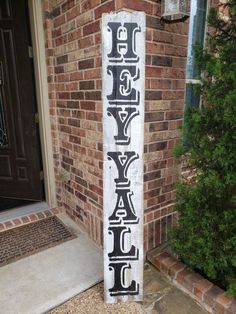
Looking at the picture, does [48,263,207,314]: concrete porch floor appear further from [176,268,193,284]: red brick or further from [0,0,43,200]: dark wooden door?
[0,0,43,200]: dark wooden door

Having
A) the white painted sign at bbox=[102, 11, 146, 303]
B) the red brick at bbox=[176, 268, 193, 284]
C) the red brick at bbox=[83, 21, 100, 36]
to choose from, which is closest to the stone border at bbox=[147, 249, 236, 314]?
the red brick at bbox=[176, 268, 193, 284]

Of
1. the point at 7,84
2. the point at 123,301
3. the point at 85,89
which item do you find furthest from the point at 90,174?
the point at 7,84

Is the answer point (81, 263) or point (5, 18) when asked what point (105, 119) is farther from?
point (5, 18)

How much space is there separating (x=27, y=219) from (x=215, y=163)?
198cm

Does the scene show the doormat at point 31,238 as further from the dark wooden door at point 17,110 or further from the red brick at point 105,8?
the red brick at point 105,8

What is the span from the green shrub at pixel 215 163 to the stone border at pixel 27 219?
1.55 metres

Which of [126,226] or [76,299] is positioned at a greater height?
[126,226]

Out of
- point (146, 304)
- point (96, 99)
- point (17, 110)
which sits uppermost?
point (96, 99)

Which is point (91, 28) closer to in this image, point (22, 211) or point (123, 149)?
point (123, 149)

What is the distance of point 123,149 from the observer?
56.7 inches

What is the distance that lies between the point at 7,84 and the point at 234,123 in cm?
234

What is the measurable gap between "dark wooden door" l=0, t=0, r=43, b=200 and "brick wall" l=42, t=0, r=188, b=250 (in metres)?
0.30

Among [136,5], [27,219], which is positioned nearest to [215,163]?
[136,5]

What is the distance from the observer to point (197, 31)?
2414 millimetres
